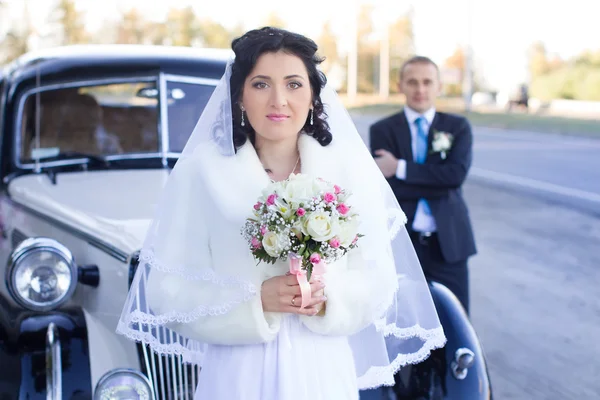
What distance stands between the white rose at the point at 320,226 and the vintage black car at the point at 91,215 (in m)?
1.06

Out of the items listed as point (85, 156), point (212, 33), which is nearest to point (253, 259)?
point (85, 156)

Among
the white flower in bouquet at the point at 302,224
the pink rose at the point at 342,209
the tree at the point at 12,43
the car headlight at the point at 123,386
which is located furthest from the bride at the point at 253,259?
the tree at the point at 12,43

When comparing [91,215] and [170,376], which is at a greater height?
[91,215]

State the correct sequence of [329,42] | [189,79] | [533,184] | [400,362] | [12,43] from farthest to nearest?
1. [329,42]
2. [12,43]
3. [533,184]
4. [189,79]
5. [400,362]

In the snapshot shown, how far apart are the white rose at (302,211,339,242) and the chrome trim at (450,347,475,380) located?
4.24ft

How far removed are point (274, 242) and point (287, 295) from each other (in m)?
0.19

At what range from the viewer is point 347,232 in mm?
1868

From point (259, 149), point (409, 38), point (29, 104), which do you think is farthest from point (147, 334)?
point (409, 38)

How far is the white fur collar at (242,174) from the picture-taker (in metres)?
2.01

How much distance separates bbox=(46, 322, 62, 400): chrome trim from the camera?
256cm

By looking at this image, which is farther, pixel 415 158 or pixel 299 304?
pixel 415 158

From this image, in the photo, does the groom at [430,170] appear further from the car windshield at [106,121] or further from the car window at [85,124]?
the car window at [85,124]

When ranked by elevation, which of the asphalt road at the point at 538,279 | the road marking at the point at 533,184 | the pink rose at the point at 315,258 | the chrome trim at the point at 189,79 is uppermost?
the chrome trim at the point at 189,79

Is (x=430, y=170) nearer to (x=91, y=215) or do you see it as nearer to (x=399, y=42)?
(x=91, y=215)
